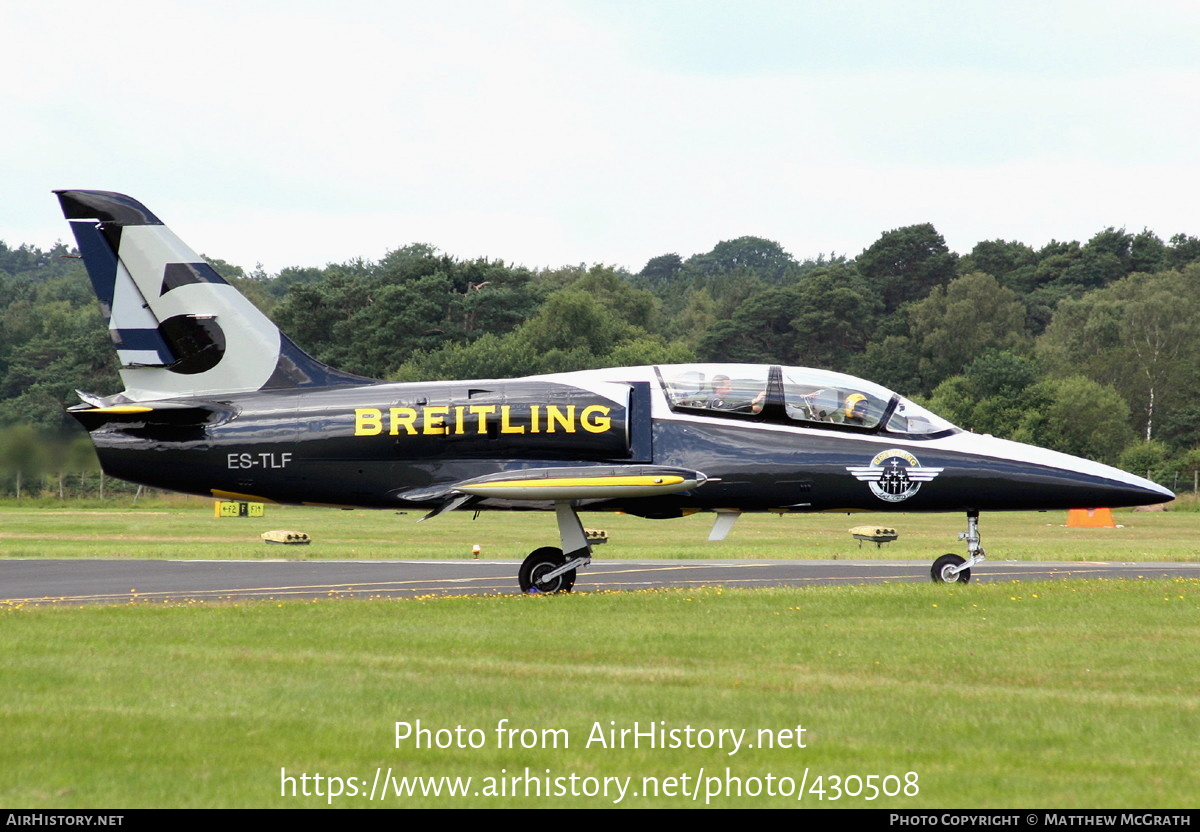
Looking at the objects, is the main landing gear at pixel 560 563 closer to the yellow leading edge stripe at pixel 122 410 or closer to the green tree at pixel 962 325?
the yellow leading edge stripe at pixel 122 410

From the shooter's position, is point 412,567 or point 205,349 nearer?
point 205,349

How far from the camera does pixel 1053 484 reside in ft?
63.4

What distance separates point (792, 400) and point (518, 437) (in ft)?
12.8

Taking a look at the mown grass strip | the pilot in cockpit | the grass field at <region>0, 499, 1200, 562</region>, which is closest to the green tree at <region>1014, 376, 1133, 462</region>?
the grass field at <region>0, 499, 1200, 562</region>

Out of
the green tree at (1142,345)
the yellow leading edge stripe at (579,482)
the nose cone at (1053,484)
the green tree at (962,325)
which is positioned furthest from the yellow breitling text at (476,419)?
the green tree at (962,325)

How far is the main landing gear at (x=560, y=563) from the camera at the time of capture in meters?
19.6

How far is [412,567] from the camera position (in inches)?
1076

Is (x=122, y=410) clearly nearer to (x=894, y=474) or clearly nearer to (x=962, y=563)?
(x=894, y=474)

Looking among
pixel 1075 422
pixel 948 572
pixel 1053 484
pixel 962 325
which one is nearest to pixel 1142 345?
pixel 962 325

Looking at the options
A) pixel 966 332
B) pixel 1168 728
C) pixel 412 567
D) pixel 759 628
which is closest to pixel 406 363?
pixel 966 332

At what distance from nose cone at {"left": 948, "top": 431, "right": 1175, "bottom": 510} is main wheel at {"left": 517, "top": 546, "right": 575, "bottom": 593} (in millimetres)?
5845

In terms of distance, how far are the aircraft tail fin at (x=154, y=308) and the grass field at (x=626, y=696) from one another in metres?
3.78

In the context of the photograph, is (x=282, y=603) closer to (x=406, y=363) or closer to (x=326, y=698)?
(x=326, y=698)

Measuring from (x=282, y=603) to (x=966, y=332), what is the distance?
331 ft
